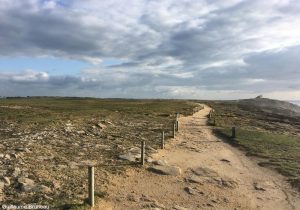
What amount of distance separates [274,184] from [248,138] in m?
15.9

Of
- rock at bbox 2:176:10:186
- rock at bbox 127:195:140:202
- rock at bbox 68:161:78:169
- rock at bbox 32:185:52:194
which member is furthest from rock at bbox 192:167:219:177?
rock at bbox 2:176:10:186

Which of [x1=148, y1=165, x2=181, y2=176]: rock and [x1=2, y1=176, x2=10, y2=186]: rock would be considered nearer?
[x1=2, y1=176, x2=10, y2=186]: rock

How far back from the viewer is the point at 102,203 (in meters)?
13.8

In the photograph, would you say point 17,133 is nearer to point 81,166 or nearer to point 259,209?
point 81,166

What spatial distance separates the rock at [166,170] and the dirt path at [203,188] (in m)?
0.31

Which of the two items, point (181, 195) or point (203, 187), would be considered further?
point (203, 187)

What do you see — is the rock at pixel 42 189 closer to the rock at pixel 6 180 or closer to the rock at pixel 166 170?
the rock at pixel 6 180

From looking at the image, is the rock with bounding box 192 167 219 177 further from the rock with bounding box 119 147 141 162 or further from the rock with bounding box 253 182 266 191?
the rock with bounding box 119 147 141 162

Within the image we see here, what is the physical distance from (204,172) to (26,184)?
30.1ft

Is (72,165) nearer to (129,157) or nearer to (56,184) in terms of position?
(56,184)

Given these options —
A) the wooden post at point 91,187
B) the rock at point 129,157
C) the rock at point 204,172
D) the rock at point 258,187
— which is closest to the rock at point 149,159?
the rock at point 129,157

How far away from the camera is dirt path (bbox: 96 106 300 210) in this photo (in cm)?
1497

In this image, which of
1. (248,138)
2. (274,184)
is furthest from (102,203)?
(248,138)

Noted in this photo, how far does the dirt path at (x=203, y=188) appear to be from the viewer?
590 inches
